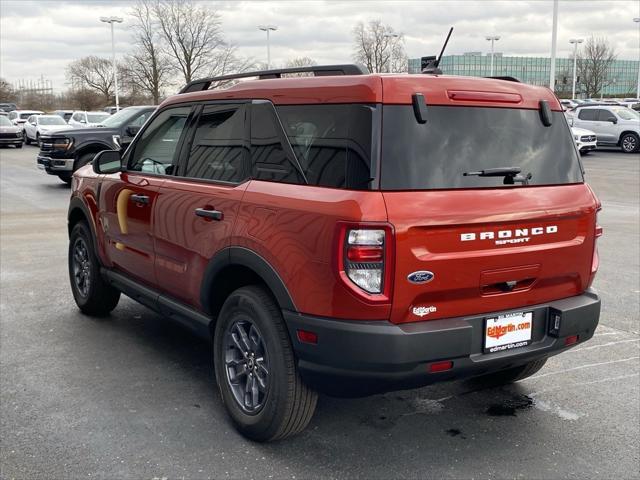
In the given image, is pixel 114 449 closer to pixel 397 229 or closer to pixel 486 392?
pixel 397 229

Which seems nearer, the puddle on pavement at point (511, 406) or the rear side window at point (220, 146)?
the rear side window at point (220, 146)

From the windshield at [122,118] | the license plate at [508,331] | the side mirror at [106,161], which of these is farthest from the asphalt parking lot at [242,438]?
the windshield at [122,118]

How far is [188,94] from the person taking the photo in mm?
4359

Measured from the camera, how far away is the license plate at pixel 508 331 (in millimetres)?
3127

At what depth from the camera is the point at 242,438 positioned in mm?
3549

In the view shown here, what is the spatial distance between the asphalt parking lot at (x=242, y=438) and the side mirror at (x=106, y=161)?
1.29 metres

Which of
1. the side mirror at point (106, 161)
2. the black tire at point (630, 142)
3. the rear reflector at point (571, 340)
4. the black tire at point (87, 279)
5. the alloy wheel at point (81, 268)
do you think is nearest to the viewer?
the rear reflector at point (571, 340)

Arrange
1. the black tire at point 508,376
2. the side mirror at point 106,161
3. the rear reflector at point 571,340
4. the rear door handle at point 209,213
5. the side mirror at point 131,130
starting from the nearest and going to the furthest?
1. the rear reflector at point 571,340
2. the rear door handle at point 209,213
3. the black tire at point 508,376
4. the side mirror at point 106,161
5. the side mirror at point 131,130

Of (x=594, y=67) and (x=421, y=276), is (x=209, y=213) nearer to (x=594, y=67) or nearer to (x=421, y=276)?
(x=421, y=276)

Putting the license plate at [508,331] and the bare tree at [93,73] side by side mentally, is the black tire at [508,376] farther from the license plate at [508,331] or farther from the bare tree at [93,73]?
the bare tree at [93,73]

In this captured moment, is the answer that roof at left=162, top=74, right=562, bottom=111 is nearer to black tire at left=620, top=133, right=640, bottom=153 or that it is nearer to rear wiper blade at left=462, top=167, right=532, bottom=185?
rear wiper blade at left=462, top=167, right=532, bottom=185

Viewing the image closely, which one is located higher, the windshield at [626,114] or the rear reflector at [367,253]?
the windshield at [626,114]

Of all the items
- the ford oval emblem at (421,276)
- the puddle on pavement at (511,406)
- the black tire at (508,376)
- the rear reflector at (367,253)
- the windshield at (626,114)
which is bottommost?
the puddle on pavement at (511,406)

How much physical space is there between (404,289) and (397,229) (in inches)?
10.4
